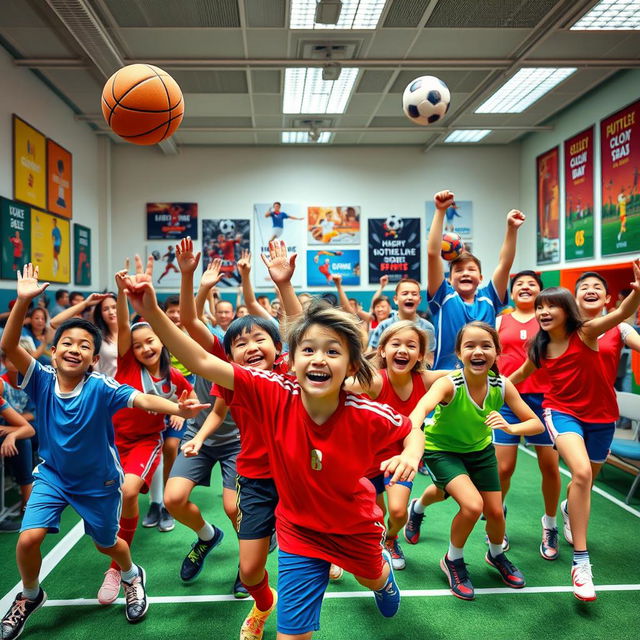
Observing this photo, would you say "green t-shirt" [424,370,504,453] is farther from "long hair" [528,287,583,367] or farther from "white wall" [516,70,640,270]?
"white wall" [516,70,640,270]

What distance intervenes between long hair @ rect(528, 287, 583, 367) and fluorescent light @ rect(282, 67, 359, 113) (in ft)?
18.0

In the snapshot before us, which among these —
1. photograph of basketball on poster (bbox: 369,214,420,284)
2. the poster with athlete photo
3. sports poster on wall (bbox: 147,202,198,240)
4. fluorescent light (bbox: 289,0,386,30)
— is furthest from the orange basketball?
photograph of basketball on poster (bbox: 369,214,420,284)

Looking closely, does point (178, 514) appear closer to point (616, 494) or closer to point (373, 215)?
point (616, 494)

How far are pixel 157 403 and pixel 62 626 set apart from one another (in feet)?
3.79

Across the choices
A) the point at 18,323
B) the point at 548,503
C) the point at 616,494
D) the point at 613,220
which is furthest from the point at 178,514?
the point at 613,220

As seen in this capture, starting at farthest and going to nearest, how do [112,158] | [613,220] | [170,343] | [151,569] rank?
1. [112,158]
2. [613,220]
3. [151,569]
4. [170,343]

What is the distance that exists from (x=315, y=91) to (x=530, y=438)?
651 cm

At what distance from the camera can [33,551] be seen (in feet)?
7.50

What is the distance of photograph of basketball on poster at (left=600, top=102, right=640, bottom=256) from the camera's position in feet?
23.0

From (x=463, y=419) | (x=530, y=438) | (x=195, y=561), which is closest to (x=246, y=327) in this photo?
(x=463, y=419)

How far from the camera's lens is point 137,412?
123 inches

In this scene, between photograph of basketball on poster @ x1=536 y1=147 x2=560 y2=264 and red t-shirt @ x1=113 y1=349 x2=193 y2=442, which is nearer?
red t-shirt @ x1=113 y1=349 x2=193 y2=442

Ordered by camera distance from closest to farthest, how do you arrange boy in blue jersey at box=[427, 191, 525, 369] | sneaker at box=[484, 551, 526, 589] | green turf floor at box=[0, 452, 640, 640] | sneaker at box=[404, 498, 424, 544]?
green turf floor at box=[0, 452, 640, 640], sneaker at box=[484, 551, 526, 589], boy in blue jersey at box=[427, 191, 525, 369], sneaker at box=[404, 498, 424, 544]

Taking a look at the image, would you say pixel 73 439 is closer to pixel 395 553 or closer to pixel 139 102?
pixel 395 553
